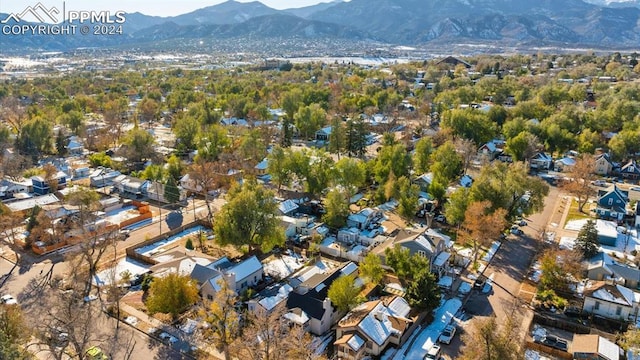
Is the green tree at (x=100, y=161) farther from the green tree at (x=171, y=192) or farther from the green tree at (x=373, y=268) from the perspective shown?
the green tree at (x=373, y=268)

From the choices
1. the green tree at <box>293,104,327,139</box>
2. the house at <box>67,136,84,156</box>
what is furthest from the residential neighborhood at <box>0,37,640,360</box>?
the green tree at <box>293,104,327,139</box>

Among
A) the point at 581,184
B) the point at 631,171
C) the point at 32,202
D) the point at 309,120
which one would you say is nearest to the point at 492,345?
the point at 581,184

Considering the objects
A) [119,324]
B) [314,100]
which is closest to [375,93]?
[314,100]

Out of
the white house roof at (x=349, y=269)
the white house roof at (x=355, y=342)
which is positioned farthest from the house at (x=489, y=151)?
the white house roof at (x=355, y=342)

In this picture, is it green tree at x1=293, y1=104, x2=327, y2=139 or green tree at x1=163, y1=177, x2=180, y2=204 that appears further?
green tree at x1=293, y1=104, x2=327, y2=139

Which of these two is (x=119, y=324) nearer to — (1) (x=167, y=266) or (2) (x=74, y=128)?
(1) (x=167, y=266)

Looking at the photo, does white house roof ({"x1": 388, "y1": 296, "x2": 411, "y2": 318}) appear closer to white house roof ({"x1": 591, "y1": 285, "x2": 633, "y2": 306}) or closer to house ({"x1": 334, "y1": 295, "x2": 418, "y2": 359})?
house ({"x1": 334, "y1": 295, "x2": 418, "y2": 359})
